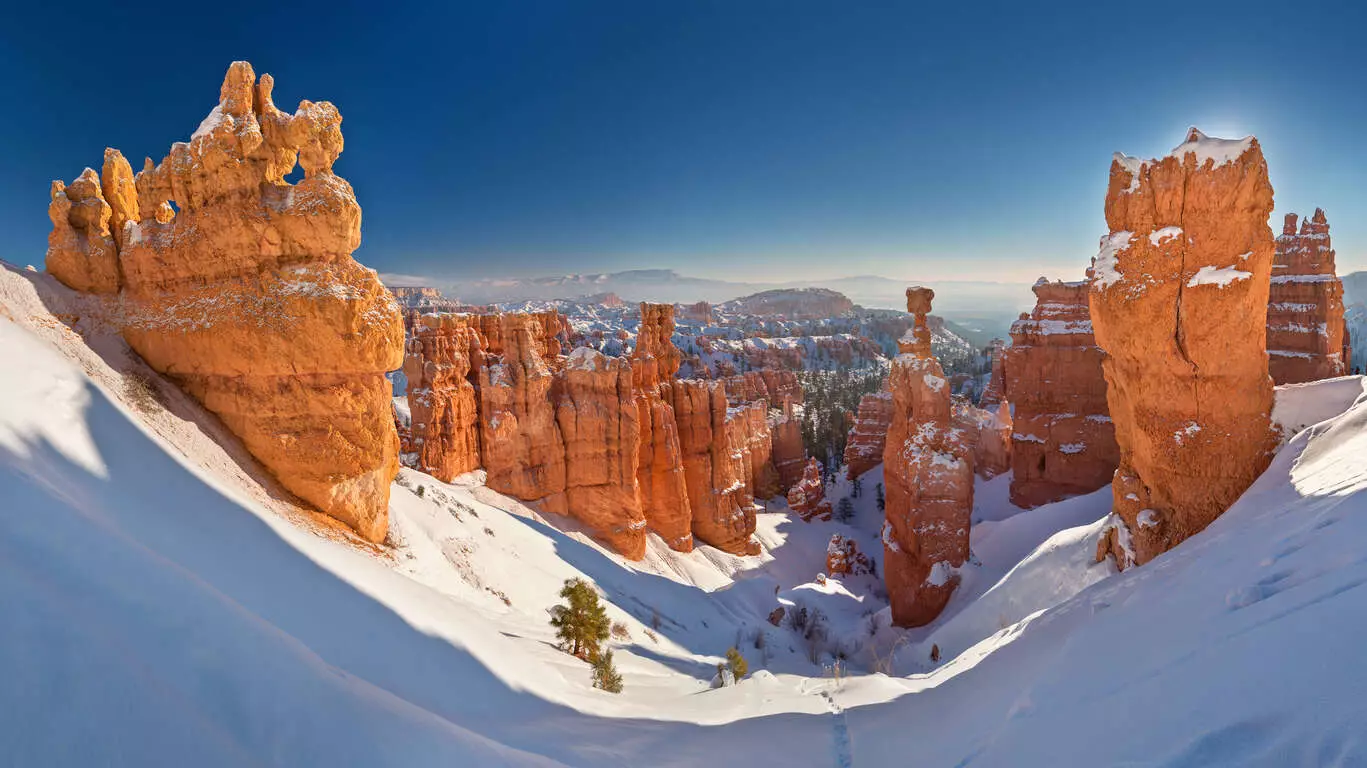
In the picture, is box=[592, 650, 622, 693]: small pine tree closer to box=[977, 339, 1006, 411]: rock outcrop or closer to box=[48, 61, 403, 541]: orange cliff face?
box=[48, 61, 403, 541]: orange cliff face

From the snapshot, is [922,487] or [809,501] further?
[809,501]

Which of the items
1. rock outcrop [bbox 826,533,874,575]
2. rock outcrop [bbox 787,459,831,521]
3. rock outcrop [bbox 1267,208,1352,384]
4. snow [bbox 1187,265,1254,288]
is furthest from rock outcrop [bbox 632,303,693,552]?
rock outcrop [bbox 1267,208,1352,384]

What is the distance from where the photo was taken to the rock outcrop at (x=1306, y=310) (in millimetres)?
24234

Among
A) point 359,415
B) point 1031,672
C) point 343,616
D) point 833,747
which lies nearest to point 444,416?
point 359,415

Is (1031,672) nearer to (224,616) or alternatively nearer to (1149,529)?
(1149,529)

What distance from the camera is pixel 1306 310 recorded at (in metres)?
24.9

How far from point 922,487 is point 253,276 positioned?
59.0 ft

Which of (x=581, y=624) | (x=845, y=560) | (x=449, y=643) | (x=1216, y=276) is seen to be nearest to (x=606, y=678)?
(x=581, y=624)

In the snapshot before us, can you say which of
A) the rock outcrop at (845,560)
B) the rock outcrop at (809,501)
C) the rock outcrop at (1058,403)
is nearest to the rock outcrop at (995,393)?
the rock outcrop at (1058,403)

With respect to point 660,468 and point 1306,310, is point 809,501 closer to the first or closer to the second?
point 660,468

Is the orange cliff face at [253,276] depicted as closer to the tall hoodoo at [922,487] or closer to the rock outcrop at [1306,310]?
the tall hoodoo at [922,487]

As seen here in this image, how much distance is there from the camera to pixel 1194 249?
30.5ft

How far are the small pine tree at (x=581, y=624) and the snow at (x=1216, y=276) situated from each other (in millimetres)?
Answer: 11052

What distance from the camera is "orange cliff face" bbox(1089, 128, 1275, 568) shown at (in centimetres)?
898
